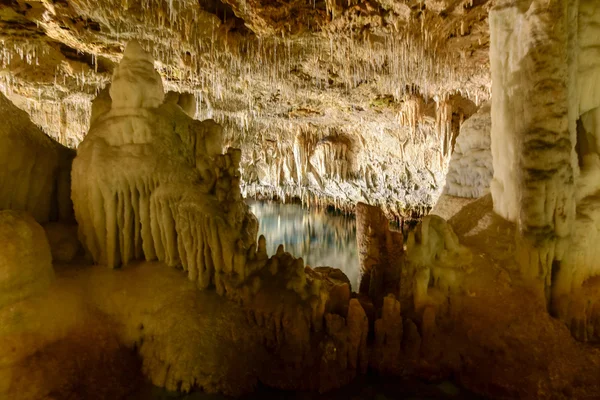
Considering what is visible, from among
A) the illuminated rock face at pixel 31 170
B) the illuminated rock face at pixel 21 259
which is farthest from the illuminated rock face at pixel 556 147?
Answer: the illuminated rock face at pixel 31 170

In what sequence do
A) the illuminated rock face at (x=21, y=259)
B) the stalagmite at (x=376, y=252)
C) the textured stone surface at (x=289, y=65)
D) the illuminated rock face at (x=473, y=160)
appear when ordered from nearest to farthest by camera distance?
the illuminated rock face at (x=21, y=259), the textured stone surface at (x=289, y=65), the illuminated rock face at (x=473, y=160), the stalagmite at (x=376, y=252)

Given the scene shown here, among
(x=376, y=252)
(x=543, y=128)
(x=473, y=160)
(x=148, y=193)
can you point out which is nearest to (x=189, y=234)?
(x=148, y=193)

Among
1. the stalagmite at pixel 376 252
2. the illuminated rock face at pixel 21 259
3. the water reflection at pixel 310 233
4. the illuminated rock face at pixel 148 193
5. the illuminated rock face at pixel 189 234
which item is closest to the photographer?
the illuminated rock face at pixel 21 259

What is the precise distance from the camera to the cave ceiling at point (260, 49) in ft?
19.5

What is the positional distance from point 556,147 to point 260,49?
536 cm

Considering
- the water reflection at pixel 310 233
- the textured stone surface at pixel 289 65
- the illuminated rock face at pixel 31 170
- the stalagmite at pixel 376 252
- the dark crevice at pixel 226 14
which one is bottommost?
the water reflection at pixel 310 233

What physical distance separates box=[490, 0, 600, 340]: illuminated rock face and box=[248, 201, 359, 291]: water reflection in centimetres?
1091

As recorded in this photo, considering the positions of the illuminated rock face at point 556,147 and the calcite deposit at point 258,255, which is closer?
the calcite deposit at point 258,255

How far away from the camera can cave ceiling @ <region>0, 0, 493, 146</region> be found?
19.5 feet

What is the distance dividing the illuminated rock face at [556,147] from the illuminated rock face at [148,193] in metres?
3.49

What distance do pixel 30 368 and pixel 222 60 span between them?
20.4 ft

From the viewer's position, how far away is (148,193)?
478 cm

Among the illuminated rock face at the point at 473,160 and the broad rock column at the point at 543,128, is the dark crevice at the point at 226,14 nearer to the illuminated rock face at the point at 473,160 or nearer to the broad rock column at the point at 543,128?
the broad rock column at the point at 543,128

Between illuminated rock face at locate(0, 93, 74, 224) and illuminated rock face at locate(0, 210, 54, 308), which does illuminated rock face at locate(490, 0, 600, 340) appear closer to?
illuminated rock face at locate(0, 210, 54, 308)
